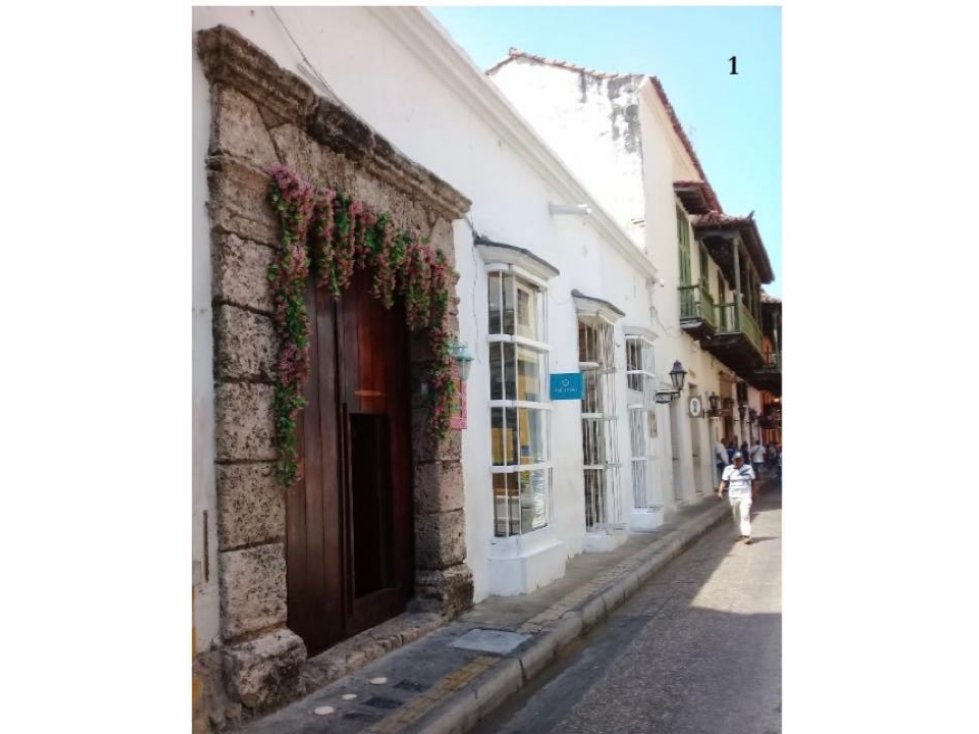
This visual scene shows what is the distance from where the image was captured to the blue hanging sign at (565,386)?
729 cm

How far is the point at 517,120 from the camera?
22.8 feet

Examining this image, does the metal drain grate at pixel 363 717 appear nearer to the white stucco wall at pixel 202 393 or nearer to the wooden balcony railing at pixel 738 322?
the white stucco wall at pixel 202 393

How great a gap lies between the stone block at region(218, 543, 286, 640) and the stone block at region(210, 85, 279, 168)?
1.77m

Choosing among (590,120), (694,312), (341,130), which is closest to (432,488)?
(341,130)

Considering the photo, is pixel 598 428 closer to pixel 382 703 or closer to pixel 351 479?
pixel 351 479

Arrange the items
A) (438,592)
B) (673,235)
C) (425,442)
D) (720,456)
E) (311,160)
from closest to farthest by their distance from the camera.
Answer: (311,160)
(438,592)
(425,442)
(673,235)
(720,456)

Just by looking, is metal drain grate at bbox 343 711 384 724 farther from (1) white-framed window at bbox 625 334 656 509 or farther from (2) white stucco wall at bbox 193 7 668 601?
(1) white-framed window at bbox 625 334 656 509

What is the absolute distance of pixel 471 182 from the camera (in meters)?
6.27

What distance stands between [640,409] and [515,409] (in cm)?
446

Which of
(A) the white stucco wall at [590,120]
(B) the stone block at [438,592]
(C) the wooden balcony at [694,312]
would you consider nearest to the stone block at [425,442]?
(B) the stone block at [438,592]

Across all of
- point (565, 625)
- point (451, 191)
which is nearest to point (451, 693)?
point (565, 625)

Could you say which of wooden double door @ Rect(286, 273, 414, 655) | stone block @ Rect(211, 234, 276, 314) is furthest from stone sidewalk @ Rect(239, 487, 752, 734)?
stone block @ Rect(211, 234, 276, 314)

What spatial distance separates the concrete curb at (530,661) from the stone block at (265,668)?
0.66 metres
